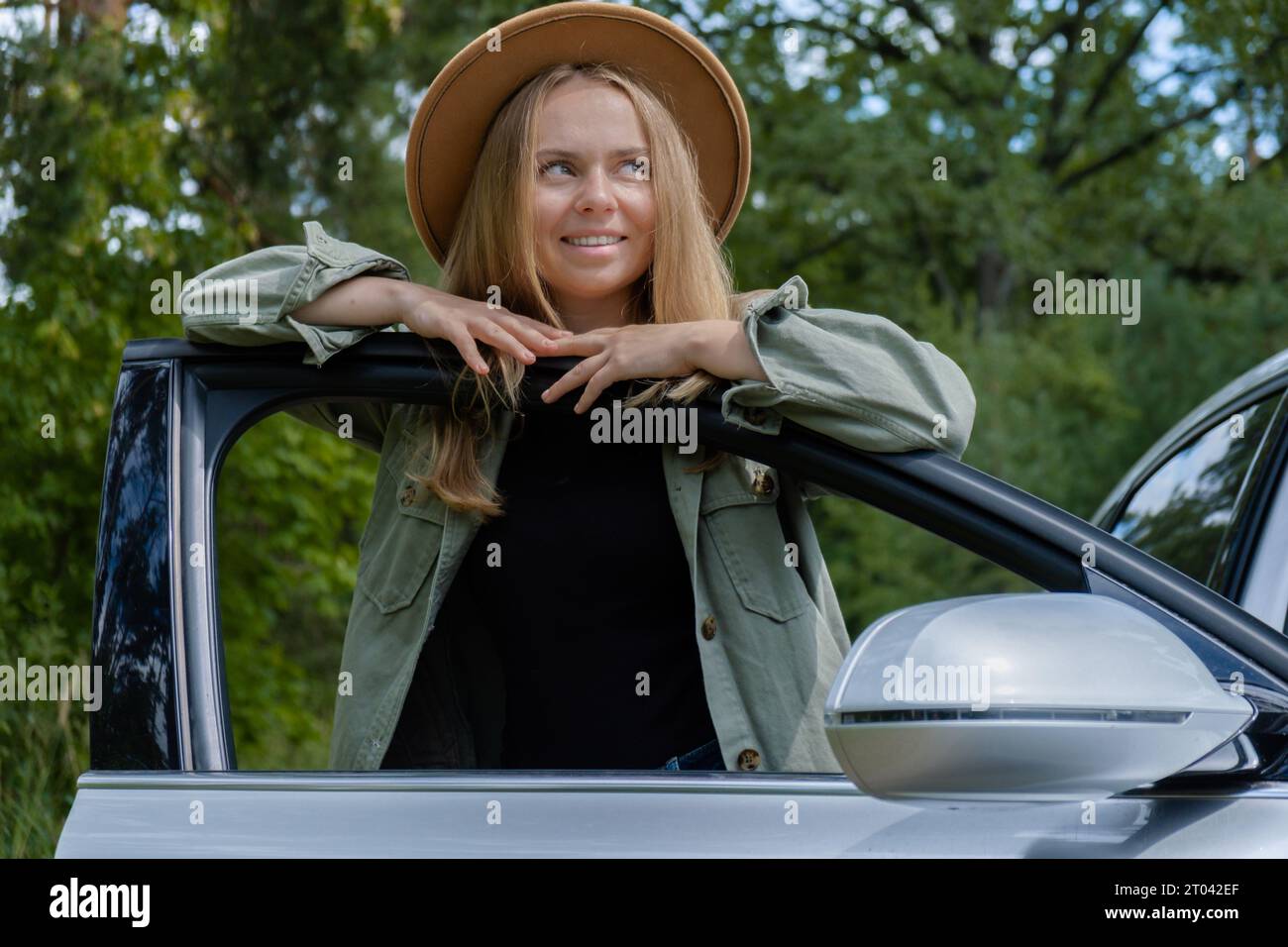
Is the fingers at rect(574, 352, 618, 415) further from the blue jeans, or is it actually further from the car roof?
the car roof

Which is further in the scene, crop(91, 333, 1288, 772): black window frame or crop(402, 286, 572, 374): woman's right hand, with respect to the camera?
crop(402, 286, 572, 374): woman's right hand

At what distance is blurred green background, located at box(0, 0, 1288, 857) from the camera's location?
5.24 metres

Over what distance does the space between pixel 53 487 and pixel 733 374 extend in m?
4.20

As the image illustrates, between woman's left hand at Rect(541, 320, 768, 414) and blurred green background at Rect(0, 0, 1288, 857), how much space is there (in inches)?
90.9

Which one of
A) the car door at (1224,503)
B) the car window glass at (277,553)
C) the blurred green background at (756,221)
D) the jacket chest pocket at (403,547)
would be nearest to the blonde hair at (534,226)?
the jacket chest pocket at (403,547)

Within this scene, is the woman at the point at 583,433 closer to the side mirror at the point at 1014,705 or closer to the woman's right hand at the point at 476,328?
the woman's right hand at the point at 476,328

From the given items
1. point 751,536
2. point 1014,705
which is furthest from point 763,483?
point 1014,705

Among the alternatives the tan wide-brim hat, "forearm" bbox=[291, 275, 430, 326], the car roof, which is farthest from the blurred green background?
"forearm" bbox=[291, 275, 430, 326]

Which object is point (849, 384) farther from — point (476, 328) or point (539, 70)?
point (539, 70)

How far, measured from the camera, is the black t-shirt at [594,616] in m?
1.92

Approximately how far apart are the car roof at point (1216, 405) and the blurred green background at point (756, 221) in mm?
856

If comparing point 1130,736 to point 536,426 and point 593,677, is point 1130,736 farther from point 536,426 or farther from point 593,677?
point 536,426
